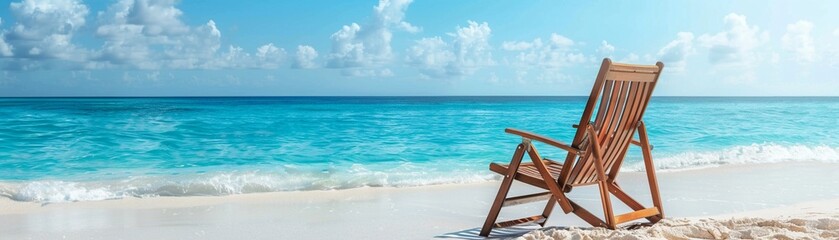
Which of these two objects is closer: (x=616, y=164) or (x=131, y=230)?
(x=616, y=164)

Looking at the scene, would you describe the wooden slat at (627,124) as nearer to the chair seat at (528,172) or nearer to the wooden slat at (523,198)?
the chair seat at (528,172)

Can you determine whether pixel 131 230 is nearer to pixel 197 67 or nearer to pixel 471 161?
pixel 471 161

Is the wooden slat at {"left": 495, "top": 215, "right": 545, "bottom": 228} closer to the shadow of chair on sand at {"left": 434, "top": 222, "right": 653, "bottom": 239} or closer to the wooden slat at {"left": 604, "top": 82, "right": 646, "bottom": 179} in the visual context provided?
the shadow of chair on sand at {"left": 434, "top": 222, "right": 653, "bottom": 239}

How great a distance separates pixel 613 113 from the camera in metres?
4.06

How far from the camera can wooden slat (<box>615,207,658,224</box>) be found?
4200 mm

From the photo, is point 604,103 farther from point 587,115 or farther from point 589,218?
point 589,218

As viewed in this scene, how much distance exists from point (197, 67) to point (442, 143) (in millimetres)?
20425

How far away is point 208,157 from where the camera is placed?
11.0 metres

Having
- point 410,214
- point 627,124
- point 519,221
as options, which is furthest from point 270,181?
A: point 627,124

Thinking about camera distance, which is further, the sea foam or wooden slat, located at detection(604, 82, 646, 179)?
the sea foam

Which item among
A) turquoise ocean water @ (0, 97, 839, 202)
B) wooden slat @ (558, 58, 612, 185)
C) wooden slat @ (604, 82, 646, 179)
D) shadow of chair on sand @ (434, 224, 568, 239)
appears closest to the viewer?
wooden slat @ (558, 58, 612, 185)

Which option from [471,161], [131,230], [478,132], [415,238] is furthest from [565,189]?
[478,132]

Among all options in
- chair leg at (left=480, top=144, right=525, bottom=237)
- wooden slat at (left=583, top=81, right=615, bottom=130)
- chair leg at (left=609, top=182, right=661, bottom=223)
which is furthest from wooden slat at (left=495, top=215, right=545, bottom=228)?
wooden slat at (left=583, top=81, right=615, bottom=130)

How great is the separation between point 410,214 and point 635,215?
1729mm
